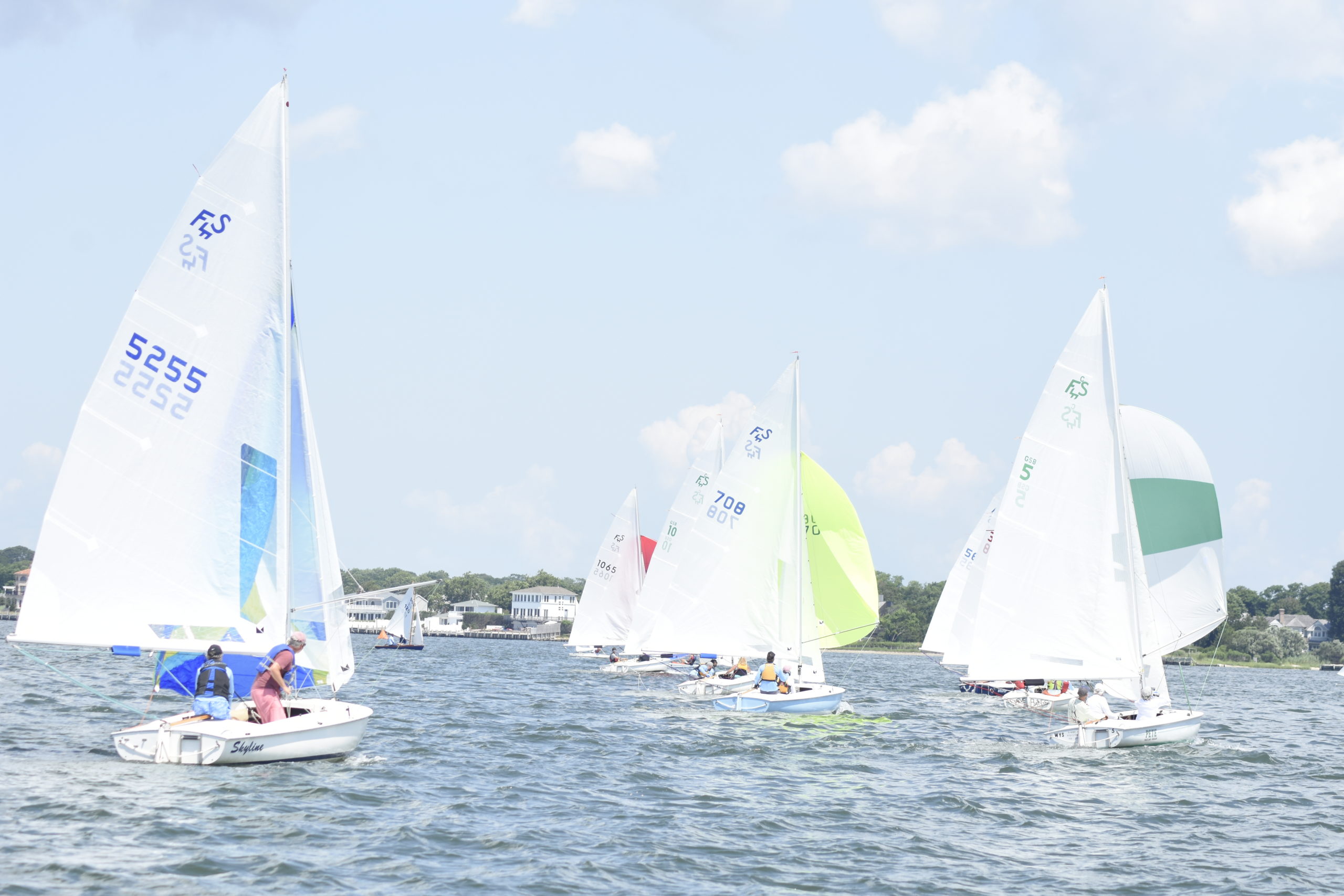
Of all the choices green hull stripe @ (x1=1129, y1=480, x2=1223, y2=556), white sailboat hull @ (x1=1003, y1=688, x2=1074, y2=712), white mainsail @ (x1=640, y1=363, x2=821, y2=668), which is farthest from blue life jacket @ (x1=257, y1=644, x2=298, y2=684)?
white sailboat hull @ (x1=1003, y1=688, x2=1074, y2=712)

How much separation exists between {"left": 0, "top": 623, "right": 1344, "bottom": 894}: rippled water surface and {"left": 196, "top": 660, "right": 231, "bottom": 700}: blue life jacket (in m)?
1.08

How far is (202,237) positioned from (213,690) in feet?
21.5

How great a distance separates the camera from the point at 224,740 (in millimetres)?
17953

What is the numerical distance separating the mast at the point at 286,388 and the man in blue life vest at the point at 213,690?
47.2 inches

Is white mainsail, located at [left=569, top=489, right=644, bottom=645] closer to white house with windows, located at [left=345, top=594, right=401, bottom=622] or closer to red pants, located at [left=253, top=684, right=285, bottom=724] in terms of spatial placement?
red pants, located at [left=253, top=684, right=285, bottom=724]

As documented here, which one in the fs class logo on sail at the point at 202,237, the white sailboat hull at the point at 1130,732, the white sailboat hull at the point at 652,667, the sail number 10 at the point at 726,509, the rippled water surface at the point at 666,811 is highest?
the fs class logo on sail at the point at 202,237

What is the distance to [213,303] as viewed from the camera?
19203mm

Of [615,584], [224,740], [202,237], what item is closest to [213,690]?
[224,740]

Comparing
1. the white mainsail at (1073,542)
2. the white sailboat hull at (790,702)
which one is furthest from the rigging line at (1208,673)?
the white sailboat hull at (790,702)

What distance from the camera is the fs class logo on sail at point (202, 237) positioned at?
1906 cm

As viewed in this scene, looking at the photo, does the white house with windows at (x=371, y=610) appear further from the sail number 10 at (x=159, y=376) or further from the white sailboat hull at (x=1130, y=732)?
the sail number 10 at (x=159, y=376)

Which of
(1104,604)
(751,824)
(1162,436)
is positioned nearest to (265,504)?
(751,824)

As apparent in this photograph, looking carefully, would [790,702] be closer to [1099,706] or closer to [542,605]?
[1099,706]

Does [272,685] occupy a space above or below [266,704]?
above
